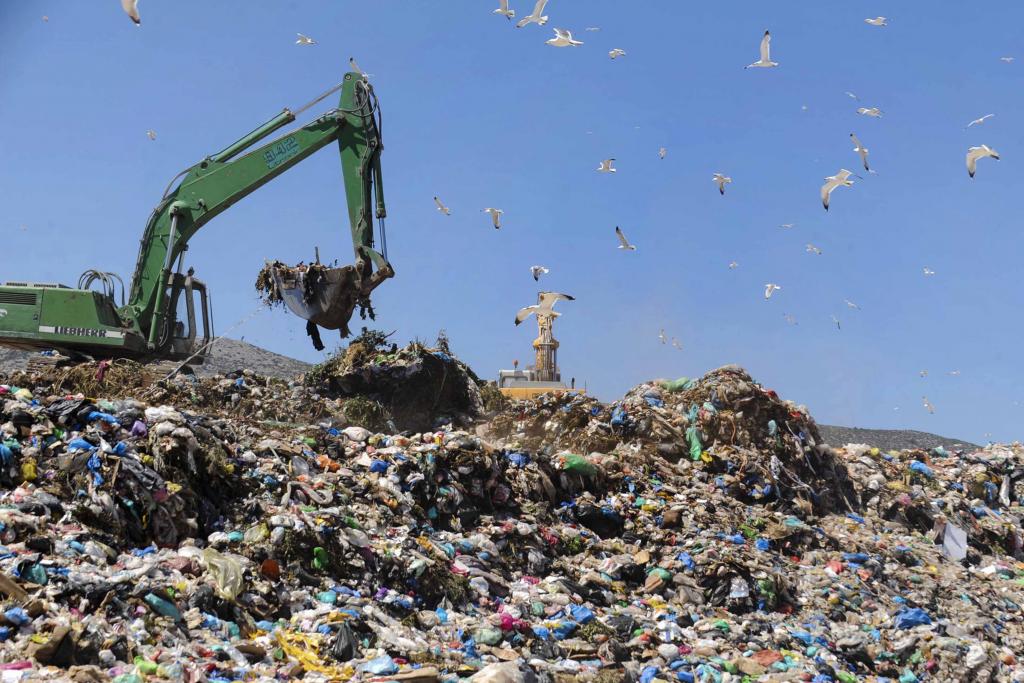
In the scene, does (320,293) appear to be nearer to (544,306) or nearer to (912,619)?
(544,306)

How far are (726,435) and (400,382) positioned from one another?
12.9ft

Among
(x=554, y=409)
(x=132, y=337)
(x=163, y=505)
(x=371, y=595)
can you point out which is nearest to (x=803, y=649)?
(x=371, y=595)

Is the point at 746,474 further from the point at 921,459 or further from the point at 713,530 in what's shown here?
the point at 921,459

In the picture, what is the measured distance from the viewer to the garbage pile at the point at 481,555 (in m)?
4.33

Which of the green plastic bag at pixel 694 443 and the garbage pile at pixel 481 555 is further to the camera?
the green plastic bag at pixel 694 443

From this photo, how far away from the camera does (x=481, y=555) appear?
6250 mm

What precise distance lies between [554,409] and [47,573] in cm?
657

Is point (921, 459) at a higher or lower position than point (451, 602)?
higher

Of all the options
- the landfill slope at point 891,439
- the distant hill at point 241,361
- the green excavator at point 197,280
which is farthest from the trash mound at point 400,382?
the landfill slope at point 891,439

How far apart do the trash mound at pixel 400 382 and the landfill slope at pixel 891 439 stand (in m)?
6.90

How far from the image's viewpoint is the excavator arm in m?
10.1

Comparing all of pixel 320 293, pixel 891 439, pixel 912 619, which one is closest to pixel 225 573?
pixel 912 619

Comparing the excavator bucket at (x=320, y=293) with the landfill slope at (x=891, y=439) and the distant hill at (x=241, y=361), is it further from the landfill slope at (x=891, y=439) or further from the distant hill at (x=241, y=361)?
the landfill slope at (x=891, y=439)

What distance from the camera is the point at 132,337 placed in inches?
389
